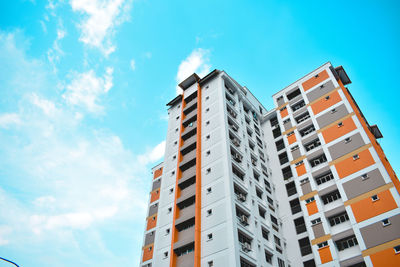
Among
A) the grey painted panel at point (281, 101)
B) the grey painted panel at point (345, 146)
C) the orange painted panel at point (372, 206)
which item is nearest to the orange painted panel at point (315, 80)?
the grey painted panel at point (281, 101)

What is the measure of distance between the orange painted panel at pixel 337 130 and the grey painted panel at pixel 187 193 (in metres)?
16.8

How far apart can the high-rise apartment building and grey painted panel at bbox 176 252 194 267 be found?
0.11 m

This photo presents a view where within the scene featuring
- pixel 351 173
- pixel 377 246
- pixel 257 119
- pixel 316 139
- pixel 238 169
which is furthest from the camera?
pixel 257 119

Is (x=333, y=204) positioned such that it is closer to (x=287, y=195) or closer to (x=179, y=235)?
(x=287, y=195)

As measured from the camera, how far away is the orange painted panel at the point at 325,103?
131ft

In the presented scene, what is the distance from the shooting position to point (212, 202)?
103 ft

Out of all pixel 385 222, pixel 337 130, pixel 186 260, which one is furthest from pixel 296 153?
pixel 186 260

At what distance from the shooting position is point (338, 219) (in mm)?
31734

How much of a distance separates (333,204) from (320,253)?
17.9 ft

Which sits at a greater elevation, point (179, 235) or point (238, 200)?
point (238, 200)

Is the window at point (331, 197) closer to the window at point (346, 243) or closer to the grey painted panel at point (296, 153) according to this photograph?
the window at point (346, 243)

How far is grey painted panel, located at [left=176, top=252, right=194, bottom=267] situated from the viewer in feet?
93.1

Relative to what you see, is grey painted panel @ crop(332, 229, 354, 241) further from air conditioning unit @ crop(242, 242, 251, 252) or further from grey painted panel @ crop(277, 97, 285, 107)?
grey painted panel @ crop(277, 97, 285, 107)

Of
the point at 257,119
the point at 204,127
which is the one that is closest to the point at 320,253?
the point at 204,127
